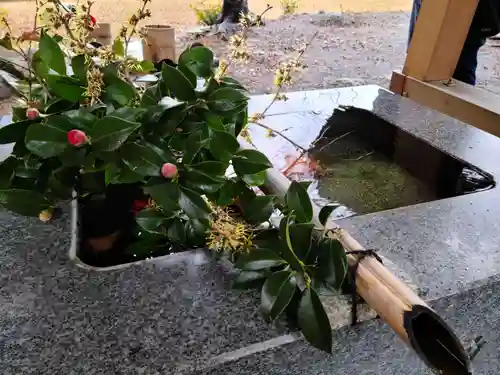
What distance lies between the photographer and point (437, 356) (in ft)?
2.19

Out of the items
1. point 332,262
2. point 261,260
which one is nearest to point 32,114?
point 261,260

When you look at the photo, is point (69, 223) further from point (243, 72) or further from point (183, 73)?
point (243, 72)

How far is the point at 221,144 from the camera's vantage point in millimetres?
849

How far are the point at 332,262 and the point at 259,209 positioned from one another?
0.19 meters

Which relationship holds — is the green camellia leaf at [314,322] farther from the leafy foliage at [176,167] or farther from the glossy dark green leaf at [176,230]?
the glossy dark green leaf at [176,230]

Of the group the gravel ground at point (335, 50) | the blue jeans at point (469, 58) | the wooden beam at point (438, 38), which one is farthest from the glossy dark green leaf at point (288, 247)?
the gravel ground at point (335, 50)

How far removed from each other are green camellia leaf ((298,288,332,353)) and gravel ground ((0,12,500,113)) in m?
3.13

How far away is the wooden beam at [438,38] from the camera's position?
2115 mm

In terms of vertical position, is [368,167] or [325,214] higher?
[325,214]

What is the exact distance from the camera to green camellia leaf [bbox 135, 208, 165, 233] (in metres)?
0.89

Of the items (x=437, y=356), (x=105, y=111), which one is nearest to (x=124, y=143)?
(x=105, y=111)

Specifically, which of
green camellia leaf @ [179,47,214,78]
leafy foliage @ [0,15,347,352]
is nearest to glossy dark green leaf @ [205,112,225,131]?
leafy foliage @ [0,15,347,352]

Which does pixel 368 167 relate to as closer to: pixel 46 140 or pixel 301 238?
pixel 301 238

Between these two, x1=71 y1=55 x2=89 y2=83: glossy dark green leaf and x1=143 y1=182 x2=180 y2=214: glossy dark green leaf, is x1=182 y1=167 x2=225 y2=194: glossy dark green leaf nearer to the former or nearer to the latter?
x1=143 y1=182 x2=180 y2=214: glossy dark green leaf
